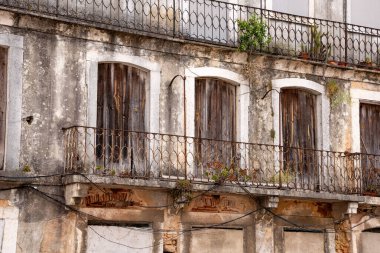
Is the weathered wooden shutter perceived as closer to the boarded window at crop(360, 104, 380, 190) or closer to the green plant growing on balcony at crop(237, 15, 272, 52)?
the boarded window at crop(360, 104, 380, 190)

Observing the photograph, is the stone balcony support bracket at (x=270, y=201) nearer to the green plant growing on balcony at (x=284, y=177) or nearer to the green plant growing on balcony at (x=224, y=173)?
the green plant growing on balcony at (x=284, y=177)

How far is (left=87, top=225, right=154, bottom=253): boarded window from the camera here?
17766mm

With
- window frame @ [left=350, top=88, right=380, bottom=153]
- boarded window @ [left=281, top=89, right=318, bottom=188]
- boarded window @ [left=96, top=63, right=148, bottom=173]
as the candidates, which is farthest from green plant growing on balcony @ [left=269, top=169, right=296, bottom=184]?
boarded window @ [left=96, top=63, right=148, bottom=173]

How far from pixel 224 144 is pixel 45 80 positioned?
165 inches

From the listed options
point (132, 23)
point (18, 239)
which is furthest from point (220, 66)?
point (18, 239)

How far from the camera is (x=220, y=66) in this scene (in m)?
19.9

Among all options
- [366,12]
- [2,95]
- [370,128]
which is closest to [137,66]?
[2,95]

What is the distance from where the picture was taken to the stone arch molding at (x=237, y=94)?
1941cm

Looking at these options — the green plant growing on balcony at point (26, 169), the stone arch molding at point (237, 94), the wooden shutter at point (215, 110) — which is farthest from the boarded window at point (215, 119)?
the green plant growing on balcony at point (26, 169)

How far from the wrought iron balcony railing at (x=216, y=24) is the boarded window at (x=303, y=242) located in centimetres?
397

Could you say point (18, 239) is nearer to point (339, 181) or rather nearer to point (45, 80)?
point (45, 80)


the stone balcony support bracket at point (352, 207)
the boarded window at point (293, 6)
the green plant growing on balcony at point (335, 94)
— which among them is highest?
the boarded window at point (293, 6)

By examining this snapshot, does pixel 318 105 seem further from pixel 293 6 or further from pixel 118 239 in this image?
pixel 118 239

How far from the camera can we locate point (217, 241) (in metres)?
19.4
